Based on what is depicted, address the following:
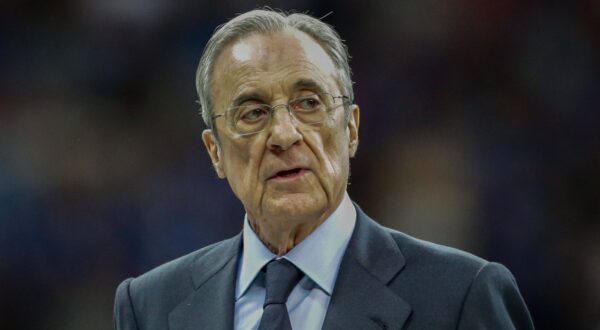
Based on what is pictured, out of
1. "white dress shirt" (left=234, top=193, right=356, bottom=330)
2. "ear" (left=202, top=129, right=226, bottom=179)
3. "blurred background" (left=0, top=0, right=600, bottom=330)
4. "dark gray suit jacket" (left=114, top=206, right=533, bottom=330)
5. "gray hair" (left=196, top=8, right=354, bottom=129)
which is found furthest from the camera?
"blurred background" (left=0, top=0, right=600, bottom=330)

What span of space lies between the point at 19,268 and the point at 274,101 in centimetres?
158

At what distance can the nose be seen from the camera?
5.86ft

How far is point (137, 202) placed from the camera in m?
3.06

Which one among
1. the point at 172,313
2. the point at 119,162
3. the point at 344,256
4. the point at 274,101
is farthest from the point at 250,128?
the point at 119,162

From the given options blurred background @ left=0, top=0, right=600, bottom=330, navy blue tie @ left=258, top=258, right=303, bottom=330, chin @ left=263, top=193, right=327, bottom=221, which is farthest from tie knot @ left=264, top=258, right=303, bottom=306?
blurred background @ left=0, top=0, right=600, bottom=330

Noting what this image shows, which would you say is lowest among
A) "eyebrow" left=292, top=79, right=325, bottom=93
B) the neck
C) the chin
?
the neck

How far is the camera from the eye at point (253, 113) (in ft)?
6.08

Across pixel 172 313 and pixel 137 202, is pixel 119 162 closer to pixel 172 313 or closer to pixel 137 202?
pixel 137 202

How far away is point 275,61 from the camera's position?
72.9 inches

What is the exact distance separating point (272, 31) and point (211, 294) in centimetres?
60

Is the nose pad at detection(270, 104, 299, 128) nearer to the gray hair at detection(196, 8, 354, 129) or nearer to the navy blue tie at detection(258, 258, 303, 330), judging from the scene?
the gray hair at detection(196, 8, 354, 129)

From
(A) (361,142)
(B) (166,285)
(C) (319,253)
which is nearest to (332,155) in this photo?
(C) (319,253)

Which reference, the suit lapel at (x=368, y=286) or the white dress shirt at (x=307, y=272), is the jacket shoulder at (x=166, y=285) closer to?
the white dress shirt at (x=307, y=272)

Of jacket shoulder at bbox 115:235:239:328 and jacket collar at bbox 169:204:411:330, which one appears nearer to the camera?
jacket collar at bbox 169:204:411:330
